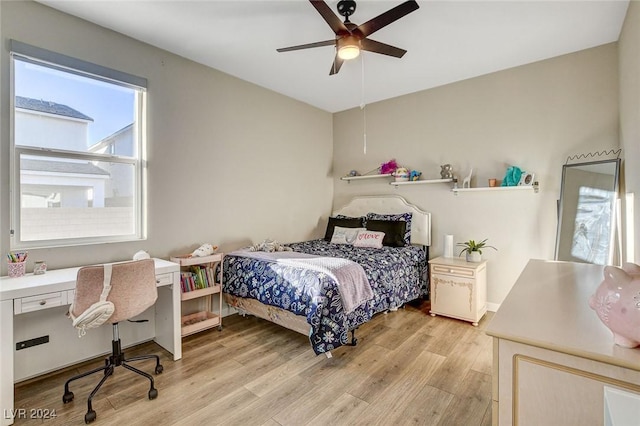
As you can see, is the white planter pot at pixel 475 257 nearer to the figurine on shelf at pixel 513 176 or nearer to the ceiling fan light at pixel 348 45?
the figurine on shelf at pixel 513 176

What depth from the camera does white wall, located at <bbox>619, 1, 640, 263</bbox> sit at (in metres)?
2.03

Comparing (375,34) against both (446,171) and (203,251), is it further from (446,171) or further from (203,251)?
(203,251)

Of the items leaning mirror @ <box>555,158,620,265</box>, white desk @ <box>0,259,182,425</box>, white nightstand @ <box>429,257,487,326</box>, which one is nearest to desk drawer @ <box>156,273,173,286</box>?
white desk @ <box>0,259,182,425</box>

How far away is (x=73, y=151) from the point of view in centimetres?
249

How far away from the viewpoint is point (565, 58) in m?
3.08

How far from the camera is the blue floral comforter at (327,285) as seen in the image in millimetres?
2367

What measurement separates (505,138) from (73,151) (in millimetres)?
4257

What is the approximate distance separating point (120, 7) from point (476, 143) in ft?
12.3

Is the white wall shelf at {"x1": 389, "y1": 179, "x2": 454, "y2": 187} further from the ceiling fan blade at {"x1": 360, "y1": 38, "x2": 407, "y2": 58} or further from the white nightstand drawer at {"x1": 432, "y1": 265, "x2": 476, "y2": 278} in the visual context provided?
the ceiling fan blade at {"x1": 360, "y1": 38, "x2": 407, "y2": 58}

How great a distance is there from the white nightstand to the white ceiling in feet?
7.17

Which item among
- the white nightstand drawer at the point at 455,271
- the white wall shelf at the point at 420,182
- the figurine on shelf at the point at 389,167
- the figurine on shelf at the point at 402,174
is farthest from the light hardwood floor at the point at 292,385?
the figurine on shelf at the point at 389,167

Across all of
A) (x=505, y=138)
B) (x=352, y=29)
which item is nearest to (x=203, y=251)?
(x=352, y=29)

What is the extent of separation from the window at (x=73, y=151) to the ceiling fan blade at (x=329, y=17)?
6.16ft

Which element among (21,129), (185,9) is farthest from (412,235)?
(21,129)
